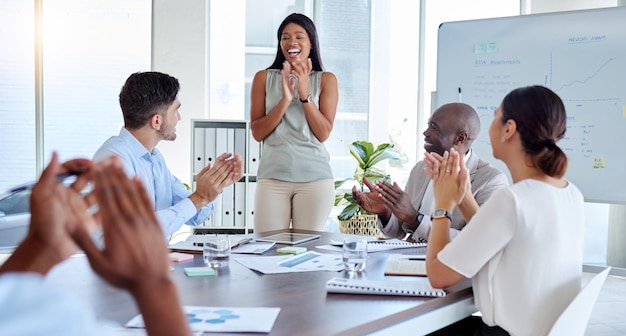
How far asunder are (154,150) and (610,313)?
3.39 meters

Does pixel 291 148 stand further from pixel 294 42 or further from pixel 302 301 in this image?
pixel 302 301

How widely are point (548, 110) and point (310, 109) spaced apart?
1.50 m

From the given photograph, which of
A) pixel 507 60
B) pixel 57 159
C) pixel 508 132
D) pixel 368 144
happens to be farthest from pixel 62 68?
pixel 57 159

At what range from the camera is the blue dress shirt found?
2418 millimetres

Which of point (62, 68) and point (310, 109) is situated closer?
point (310, 109)

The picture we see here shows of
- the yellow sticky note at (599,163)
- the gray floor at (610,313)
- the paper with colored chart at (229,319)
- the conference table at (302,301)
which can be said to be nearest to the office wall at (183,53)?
the yellow sticky note at (599,163)

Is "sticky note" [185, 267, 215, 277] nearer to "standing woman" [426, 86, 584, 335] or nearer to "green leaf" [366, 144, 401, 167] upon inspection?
"standing woman" [426, 86, 584, 335]

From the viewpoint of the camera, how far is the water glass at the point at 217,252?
1967mm

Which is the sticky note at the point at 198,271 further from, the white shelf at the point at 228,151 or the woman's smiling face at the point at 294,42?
the white shelf at the point at 228,151

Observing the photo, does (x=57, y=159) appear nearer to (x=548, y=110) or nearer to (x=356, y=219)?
(x=548, y=110)

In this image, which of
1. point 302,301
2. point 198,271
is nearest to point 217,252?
point 198,271

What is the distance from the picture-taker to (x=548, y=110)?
173 centimetres

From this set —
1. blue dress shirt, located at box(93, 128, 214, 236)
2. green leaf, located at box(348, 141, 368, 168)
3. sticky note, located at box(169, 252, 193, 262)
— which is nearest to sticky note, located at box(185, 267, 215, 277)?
sticky note, located at box(169, 252, 193, 262)

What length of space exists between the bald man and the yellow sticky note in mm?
1551
